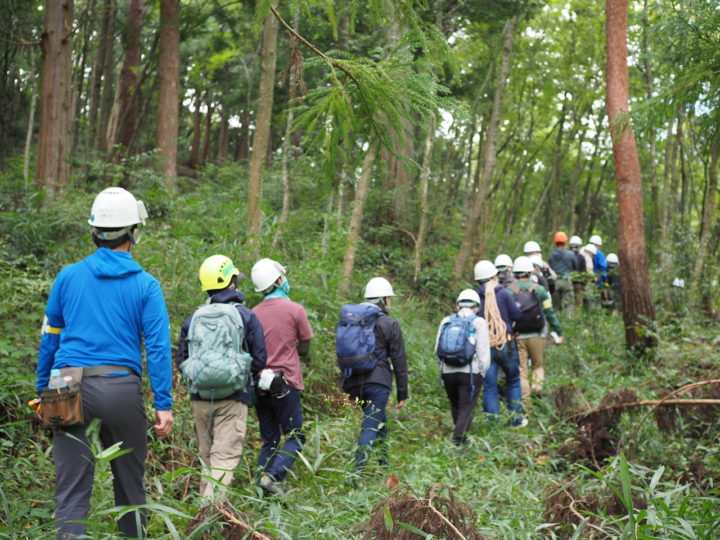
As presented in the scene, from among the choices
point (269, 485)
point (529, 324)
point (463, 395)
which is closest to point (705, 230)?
point (529, 324)

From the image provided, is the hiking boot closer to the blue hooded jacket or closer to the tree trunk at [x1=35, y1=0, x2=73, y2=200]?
the blue hooded jacket

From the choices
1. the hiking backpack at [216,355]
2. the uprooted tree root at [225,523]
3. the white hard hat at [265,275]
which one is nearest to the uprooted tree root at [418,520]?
the uprooted tree root at [225,523]

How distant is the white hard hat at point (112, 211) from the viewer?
153 inches

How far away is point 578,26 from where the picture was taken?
72.5 feet

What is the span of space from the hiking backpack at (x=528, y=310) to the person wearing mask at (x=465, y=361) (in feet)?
5.40

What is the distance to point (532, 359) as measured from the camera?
31.6ft

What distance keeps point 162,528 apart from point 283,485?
1.18 m

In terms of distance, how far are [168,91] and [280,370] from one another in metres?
10.1

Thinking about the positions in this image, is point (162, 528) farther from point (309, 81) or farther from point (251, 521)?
point (309, 81)

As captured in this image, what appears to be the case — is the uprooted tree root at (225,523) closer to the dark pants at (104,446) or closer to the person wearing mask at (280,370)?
the dark pants at (104,446)

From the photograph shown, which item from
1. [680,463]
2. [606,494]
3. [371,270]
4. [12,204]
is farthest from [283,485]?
[371,270]

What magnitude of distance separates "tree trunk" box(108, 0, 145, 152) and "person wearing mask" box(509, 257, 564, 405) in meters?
12.5

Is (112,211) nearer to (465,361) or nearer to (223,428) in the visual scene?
(223,428)

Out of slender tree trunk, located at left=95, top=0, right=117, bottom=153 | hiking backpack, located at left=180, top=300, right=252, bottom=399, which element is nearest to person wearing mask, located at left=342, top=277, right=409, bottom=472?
hiking backpack, located at left=180, top=300, right=252, bottom=399
